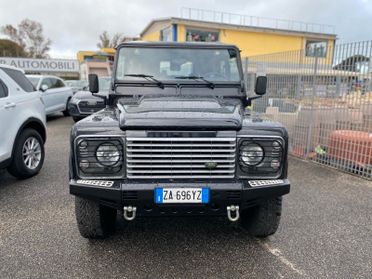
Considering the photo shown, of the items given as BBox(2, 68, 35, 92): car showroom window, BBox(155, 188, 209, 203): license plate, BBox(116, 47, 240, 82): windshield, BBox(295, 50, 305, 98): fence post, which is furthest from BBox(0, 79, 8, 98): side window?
BBox(295, 50, 305, 98): fence post

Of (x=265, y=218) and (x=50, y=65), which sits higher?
(x=50, y=65)

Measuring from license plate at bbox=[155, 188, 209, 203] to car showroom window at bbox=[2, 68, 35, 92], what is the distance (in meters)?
3.68

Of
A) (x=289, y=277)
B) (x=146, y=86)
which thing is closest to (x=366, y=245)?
(x=289, y=277)

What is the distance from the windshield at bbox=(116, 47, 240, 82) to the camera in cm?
385

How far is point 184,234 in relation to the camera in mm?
3299

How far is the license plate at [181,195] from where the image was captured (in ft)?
8.11

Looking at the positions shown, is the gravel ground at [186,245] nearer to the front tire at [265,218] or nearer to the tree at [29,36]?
the front tire at [265,218]

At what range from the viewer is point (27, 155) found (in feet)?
16.4

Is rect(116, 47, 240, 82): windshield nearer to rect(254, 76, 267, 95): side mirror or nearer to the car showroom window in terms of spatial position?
rect(254, 76, 267, 95): side mirror

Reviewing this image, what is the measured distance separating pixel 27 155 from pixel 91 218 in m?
2.69

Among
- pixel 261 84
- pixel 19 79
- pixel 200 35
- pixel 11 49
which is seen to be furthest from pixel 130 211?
pixel 11 49

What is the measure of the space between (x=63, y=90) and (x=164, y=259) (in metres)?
10.6

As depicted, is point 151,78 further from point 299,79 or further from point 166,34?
point 166,34

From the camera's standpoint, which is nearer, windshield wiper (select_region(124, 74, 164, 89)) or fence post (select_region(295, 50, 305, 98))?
windshield wiper (select_region(124, 74, 164, 89))
